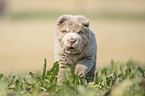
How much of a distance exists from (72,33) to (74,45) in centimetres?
30

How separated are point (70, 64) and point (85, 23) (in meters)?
0.88

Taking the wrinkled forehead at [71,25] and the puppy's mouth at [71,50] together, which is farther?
the wrinkled forehead at [71,25]

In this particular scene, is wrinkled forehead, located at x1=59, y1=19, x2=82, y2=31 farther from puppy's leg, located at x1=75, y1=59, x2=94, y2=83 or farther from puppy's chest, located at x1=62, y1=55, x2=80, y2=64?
puppy's leg, located at x1=75, y1=59, x2=94, y2=83

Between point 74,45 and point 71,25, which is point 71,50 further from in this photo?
point 71,25

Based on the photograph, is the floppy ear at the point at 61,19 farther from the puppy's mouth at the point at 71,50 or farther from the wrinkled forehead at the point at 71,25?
the puppy's mouth at the point at 71,50

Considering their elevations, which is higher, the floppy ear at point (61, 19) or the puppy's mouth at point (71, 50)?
the floppy ear at point (61, 19)

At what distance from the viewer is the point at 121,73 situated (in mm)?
5000

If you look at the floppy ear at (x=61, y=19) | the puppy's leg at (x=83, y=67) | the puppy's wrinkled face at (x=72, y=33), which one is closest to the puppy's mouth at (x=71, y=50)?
the puppy's wrinkled face at (x=72, y=33)

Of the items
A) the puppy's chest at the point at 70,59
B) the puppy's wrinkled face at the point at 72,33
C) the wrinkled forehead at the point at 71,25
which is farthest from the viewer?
the puppy's chest at the point at 70,59

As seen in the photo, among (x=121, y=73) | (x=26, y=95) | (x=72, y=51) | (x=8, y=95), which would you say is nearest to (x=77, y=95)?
(x=26, y=95)

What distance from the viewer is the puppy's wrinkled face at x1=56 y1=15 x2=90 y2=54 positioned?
182 inches

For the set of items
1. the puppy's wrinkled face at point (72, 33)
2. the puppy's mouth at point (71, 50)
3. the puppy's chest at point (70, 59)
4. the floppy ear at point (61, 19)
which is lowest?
the puppy's chest at point (70, 59)

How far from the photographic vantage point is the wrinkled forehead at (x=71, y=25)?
4910mm

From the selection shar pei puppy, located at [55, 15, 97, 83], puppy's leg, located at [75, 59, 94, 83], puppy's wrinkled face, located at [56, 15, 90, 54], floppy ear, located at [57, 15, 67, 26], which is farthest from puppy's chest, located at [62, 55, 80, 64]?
floppy ear, located at [57, 15, 67, 26]
